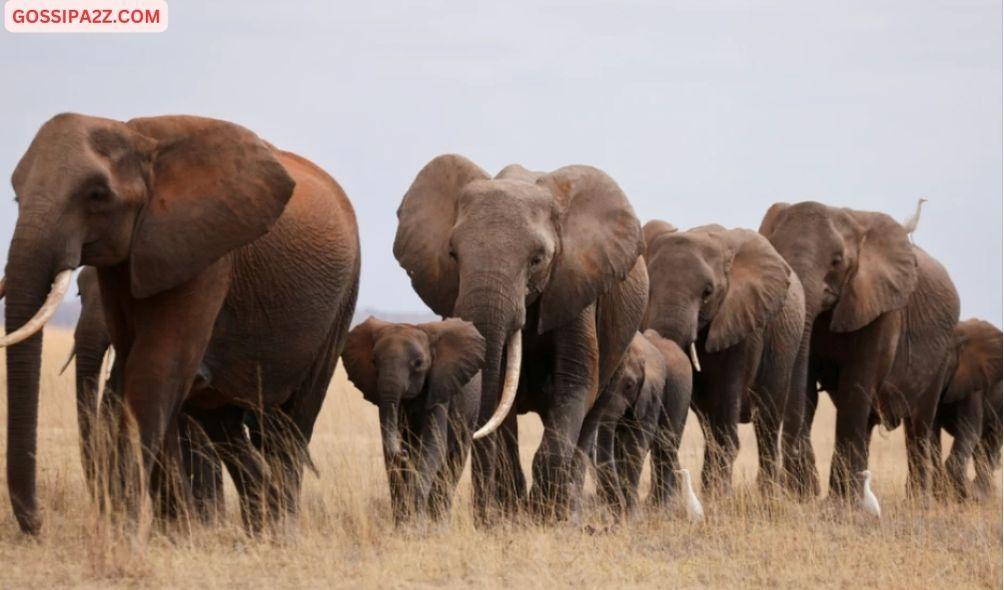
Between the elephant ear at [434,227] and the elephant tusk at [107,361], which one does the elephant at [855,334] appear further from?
the elephant tusk at [107,361]

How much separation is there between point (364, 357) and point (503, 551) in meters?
1.85

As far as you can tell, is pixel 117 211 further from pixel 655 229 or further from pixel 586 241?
pixel 655 229

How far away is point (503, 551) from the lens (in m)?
12.0

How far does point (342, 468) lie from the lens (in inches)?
656

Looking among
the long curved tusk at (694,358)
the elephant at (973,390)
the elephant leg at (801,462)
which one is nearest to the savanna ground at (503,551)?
the long curved tusk at (694,358)

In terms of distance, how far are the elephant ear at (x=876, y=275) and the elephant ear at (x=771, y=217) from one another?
2.10ft

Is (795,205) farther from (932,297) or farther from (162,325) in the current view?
(162,325)

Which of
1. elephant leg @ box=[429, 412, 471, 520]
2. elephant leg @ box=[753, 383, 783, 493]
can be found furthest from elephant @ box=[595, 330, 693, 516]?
elephant leg @ box=[429, 412, 471, 520]

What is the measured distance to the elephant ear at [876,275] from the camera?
19.0 meters

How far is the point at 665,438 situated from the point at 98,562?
644 centimetres

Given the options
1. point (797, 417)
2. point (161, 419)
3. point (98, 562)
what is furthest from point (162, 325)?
point (797, 417)

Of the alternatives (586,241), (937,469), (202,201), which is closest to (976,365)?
(937,469)

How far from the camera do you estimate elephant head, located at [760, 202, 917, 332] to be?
62.4ft

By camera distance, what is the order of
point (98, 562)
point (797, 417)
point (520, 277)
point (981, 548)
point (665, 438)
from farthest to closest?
point (797, 417)
point (665, 438)
point (981, 548)
point (520, 277)
point (98, 562)
